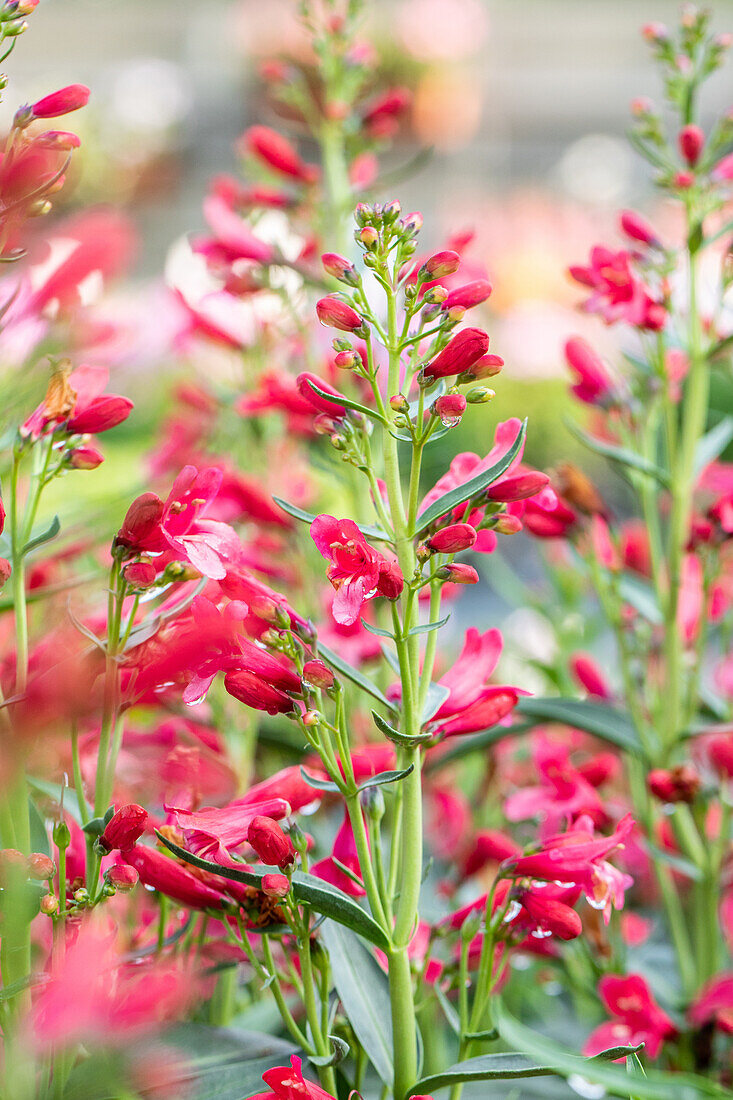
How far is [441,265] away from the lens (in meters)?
0.49

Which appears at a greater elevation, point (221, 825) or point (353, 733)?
point (221, 825)

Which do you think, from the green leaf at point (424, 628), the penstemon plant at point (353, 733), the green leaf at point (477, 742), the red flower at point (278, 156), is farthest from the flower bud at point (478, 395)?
the red flower at point (278, 156)

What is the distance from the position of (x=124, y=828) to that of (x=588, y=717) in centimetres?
43

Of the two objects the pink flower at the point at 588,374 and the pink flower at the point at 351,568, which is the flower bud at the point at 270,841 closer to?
the pink flower at the point at 351,568

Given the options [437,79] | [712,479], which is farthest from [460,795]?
[437,79]

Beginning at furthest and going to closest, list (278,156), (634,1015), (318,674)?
1. (278,156)
2. (634,1015)
3. (318,674)

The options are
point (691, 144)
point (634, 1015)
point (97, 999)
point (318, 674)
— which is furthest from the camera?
point (691, 144)

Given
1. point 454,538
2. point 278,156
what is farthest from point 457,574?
point 278,156

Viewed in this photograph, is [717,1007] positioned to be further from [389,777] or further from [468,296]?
[468,296]

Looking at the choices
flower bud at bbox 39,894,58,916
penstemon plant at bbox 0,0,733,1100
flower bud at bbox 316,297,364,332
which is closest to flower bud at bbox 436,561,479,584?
penstemon plant at bbox 0,0,733,1100

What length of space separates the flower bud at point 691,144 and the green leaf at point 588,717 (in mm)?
432

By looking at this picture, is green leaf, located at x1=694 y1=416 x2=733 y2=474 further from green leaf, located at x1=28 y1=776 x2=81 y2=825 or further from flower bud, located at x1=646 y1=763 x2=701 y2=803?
green leaf, located at x1=28 y1=776 x2=81 y2=825

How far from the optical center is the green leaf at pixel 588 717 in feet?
2.49

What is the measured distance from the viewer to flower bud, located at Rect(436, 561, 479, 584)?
0.48 meters
